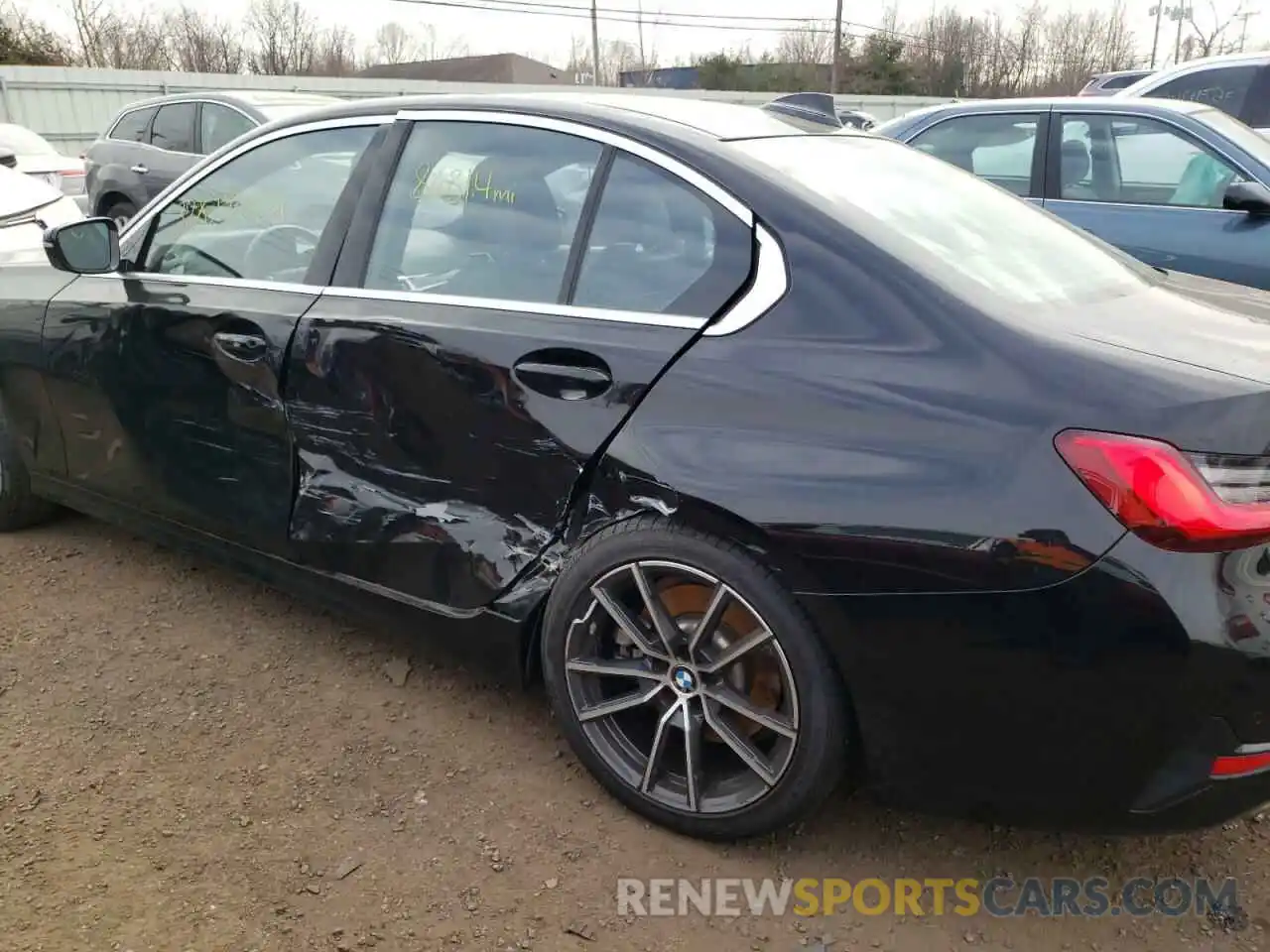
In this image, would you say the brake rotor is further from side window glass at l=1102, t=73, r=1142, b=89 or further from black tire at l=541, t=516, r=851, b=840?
side window glass at l=1102, t=73, r=1142, b=89

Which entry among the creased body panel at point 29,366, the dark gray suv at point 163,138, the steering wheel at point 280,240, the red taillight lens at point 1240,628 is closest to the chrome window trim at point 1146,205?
the red taillight lens at point 1240,628

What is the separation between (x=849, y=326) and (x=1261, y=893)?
4.95 ft

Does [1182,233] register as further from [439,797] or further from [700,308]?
[439,797]

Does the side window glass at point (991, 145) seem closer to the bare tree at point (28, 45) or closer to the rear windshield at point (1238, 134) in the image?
the rear windshield at point (1238, 134)

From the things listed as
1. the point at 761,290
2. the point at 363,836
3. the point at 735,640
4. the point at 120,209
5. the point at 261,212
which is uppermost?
the point at 261,212

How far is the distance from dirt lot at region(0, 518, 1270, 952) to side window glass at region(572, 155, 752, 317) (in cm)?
111

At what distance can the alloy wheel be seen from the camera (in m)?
2.14

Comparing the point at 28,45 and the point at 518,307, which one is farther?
the point at 28,45

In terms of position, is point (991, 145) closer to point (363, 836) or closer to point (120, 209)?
point (363, 836)

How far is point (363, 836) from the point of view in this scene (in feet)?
7.69

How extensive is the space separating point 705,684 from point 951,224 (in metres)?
1.19

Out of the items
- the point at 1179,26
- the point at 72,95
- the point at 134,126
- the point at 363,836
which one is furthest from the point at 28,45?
the point at 1179,26

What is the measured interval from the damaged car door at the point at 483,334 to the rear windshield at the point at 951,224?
271mm

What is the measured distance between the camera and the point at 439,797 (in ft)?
8.15
